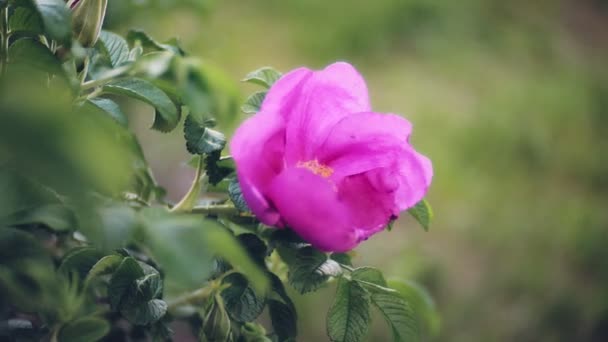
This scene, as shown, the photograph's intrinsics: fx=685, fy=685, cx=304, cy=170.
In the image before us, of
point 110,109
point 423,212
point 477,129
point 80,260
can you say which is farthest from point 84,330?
point 477,129

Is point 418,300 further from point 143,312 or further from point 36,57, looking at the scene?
point 36,57

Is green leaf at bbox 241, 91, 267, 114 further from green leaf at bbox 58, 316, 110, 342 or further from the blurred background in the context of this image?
the blurred background

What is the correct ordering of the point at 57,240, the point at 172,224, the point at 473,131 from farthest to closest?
the point at 473,131 → the point at 57,240 → the point at 172,224

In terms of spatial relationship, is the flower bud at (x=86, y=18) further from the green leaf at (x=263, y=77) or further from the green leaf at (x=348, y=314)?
the green leaf at (x=348, y=314)

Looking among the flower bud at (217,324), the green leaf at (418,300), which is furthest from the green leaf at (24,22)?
the green leaf at (418,300)

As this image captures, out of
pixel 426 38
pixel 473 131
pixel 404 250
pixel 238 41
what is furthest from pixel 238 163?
pixel 426 38

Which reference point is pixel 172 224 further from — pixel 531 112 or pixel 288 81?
pixel 531 112
